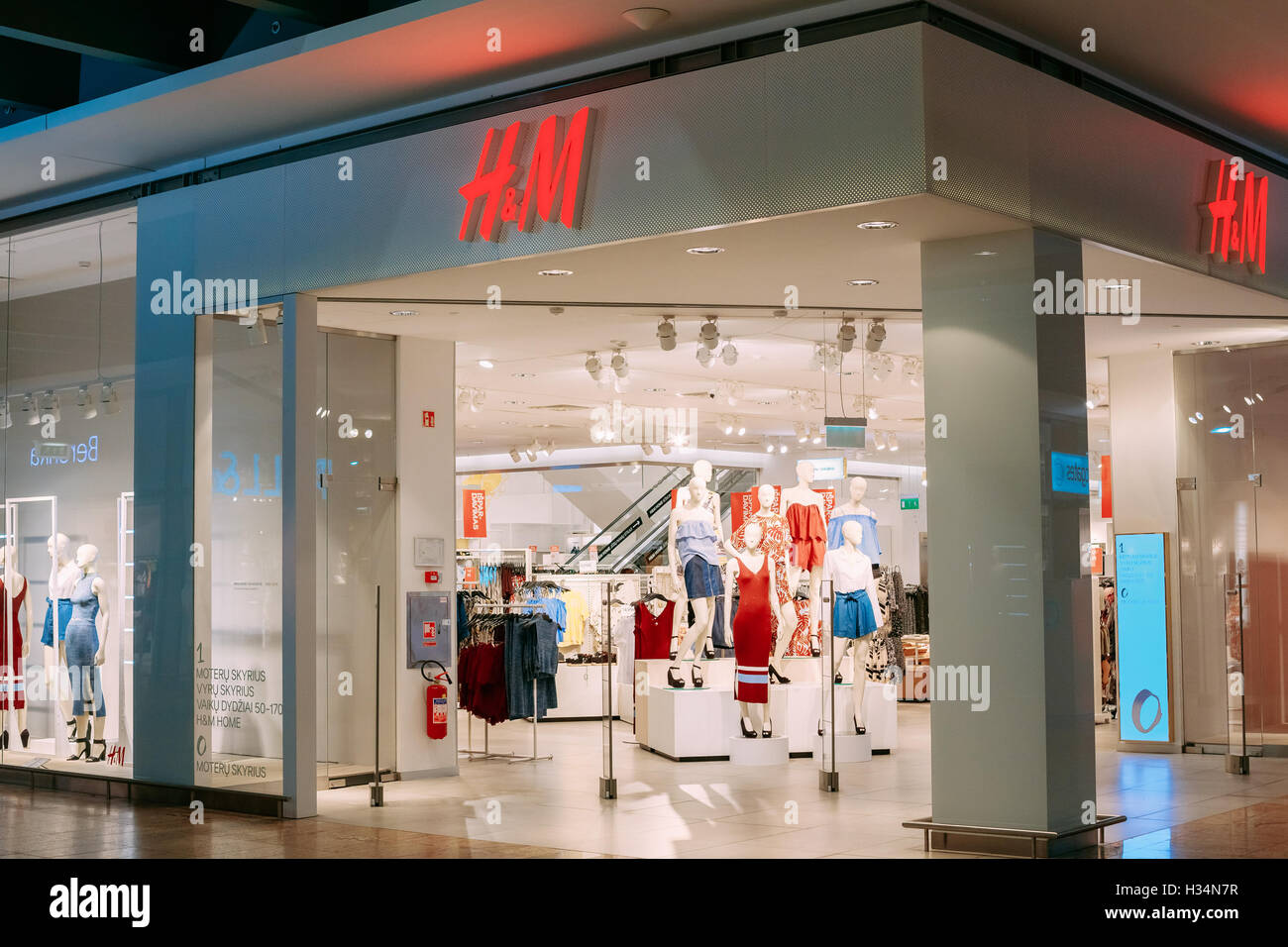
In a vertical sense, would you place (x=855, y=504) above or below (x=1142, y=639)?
above

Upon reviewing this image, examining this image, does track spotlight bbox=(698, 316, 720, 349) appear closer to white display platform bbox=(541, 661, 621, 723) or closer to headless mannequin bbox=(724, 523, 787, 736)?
headless mannequin bbox=(724, 523, 787, 736)

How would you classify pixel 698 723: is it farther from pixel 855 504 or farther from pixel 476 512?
pixel 476 512

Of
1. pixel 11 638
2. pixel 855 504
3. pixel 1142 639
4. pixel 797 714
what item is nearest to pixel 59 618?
pixel 11 638

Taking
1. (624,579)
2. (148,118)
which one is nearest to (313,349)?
(148,118)

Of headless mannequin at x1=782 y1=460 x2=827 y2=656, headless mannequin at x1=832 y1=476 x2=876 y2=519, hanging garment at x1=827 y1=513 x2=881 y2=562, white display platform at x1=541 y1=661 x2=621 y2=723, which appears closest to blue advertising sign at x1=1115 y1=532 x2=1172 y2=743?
hanging garment at x1=827 y1=513 x2=881 y2=562

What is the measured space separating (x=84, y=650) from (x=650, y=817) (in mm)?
3835

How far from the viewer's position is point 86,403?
9.20m

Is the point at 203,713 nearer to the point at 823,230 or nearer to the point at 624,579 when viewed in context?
the point at 823,230

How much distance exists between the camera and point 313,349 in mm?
8133

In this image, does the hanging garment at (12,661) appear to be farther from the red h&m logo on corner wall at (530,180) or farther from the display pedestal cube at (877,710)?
the display pedestal cube at (877,710)

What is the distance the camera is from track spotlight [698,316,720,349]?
901 centimetres

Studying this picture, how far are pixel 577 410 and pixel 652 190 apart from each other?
8698 millimetres

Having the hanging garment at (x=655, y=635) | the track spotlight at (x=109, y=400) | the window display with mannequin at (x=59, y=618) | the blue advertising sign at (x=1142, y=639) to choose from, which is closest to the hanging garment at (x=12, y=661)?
the window display with mannequin at (x=59, y=618)
